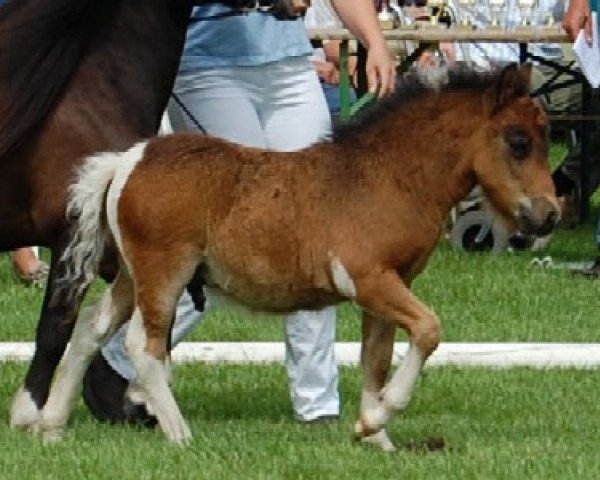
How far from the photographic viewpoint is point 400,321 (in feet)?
18.1

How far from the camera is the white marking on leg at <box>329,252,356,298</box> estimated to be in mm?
5590

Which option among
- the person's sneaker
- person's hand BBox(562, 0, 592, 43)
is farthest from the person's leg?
the person's sneaker

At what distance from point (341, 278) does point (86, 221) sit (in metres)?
0.87

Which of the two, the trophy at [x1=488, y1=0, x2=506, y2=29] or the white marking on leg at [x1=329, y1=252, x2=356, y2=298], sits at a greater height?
the white marking on leg at [x1=329, y1=252, x2=356, y2=298]

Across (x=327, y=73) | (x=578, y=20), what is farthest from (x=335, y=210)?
(x=327, y=73)

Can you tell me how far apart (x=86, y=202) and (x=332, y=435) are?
112 centimetres

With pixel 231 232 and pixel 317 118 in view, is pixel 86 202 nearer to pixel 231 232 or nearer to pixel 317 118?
pixel 231 232

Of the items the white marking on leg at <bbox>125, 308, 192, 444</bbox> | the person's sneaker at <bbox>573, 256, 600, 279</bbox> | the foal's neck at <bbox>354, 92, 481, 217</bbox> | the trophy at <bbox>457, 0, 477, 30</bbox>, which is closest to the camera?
the foal's neck at <bbox>354, 92, 481, 217</bbox>

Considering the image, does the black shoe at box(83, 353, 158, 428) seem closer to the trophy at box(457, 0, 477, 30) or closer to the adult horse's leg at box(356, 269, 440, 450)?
the adult horse's leg at box(356, 269, 440, 450)

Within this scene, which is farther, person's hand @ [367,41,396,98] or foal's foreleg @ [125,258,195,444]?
person's hand @ [367,41,396,98]

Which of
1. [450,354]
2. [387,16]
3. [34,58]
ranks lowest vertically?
[387,16]

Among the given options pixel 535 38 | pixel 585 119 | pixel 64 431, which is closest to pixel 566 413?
pixel 64 431

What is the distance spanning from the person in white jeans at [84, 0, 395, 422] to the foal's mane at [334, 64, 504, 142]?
2.04ft

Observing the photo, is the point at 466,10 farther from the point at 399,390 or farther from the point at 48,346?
the point at 399,390
